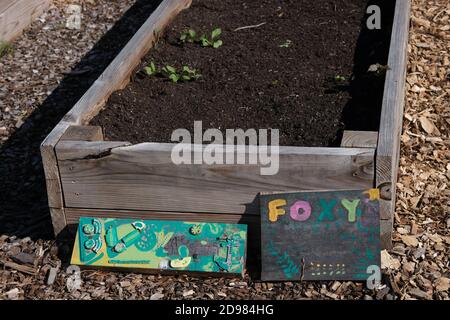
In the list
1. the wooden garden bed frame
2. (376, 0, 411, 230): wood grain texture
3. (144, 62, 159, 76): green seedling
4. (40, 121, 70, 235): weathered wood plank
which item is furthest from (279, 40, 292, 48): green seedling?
(40, 121, 70, 235): weathered wood plank

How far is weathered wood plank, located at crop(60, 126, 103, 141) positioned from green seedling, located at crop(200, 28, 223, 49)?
1.48 m

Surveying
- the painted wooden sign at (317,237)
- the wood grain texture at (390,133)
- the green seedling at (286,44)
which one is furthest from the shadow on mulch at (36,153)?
the wood grain texture at (390,133)

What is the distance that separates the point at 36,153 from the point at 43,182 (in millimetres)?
355

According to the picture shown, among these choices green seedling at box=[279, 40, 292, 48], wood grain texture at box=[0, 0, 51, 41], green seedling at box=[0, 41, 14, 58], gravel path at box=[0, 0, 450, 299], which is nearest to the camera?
gravel path at box=[0, 0, 450, 299]

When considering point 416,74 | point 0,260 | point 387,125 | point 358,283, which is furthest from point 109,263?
point 416,74

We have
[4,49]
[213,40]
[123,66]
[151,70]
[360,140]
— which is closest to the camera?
[360,140]

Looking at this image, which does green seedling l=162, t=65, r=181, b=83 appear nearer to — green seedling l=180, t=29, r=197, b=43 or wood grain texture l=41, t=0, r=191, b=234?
wood grain texture l=41, t=0, r=191, b=234

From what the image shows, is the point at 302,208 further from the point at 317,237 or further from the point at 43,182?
the point at 43,182

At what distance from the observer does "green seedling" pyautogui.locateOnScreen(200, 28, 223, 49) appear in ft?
16.9

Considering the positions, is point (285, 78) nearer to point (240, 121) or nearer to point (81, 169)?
point (240, 121)

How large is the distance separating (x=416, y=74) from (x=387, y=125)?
71.5 inches

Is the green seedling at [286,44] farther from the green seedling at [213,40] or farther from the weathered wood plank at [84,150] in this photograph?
the weathered wood plank at [84,150]

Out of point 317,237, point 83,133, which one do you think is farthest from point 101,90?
point 317,237

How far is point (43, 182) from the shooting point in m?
4.52
